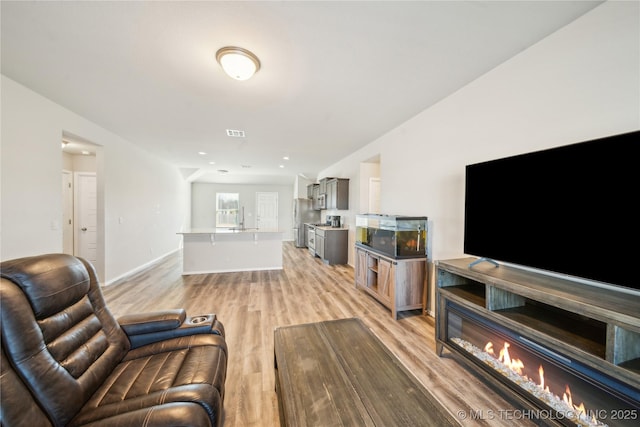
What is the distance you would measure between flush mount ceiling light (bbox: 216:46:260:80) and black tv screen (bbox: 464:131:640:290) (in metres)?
2.13

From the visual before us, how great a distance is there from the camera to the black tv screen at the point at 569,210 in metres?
1.18

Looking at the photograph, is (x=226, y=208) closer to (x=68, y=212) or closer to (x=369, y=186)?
(x=68, y=212)

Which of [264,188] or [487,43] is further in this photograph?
[264,188]

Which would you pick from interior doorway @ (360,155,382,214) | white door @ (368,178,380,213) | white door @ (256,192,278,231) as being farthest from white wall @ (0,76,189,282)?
white door @ (368,178,380,213)

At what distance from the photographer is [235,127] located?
3.62 metres

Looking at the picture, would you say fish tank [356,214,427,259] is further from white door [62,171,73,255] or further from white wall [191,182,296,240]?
white wall [191,182,296,240]

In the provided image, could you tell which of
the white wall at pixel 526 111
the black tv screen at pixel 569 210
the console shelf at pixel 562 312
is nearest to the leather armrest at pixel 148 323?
the console shelf at pixel 562 312

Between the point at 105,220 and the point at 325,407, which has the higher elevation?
the point at 105,220

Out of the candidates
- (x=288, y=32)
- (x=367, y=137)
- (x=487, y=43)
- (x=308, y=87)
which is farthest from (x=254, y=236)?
(x=487, y=43)

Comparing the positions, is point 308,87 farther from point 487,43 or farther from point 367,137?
point 367,137

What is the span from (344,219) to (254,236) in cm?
231

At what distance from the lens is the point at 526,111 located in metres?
1.88

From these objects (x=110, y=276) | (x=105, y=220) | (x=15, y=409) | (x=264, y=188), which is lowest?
(x=110, y=276)

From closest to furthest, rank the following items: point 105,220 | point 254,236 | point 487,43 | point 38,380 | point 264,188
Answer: point 38,380
point 487,43
point 105,220
point 254,236
point 264,188
